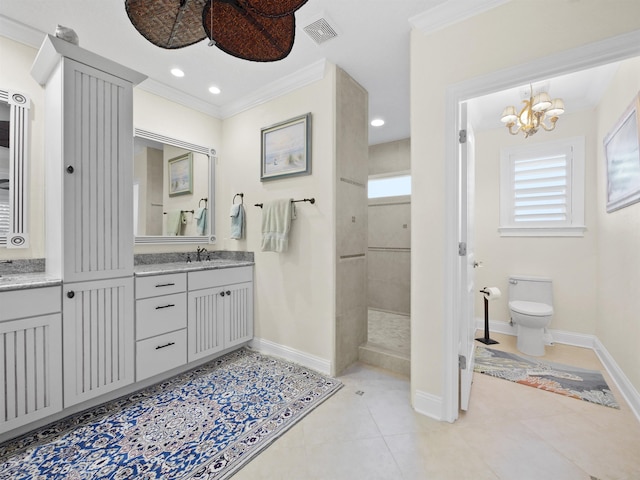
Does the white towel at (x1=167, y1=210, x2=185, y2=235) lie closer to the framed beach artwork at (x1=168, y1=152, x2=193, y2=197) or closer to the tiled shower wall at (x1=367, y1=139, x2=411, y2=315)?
the framed beach artwork at (x1=168, y1=152, x2=193, y2=197)

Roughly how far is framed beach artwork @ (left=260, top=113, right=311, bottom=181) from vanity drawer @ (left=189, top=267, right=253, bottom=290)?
0.93m

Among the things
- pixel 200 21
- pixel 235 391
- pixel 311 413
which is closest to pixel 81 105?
pixel 200 21

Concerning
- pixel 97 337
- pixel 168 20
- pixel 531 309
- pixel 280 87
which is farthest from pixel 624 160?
pixel 97 337

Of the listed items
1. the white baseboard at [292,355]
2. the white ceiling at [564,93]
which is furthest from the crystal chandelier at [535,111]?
the white baseboard at [292,355]

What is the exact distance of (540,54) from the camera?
151cm

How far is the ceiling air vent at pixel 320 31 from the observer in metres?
1.91

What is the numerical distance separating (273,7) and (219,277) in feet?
6.98

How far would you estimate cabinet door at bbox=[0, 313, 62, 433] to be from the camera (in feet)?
5.03

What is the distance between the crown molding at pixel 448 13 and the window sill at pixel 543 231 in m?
2.41

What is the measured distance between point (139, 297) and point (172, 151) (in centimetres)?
153

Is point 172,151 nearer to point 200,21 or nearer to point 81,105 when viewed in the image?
point 81,105

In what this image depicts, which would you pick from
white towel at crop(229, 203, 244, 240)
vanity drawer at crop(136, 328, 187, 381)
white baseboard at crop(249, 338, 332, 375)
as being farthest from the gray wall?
vanity drawer at crop(136, 328, 187, 381)

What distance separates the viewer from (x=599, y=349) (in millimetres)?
2729

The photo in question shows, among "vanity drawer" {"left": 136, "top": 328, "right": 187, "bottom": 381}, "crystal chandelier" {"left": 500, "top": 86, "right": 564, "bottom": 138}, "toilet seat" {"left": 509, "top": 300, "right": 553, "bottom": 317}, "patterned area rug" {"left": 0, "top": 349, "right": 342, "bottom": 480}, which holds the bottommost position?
"patterned area rug" {"left": 0, "top": 349, "right": 342, "bottom": 480}
